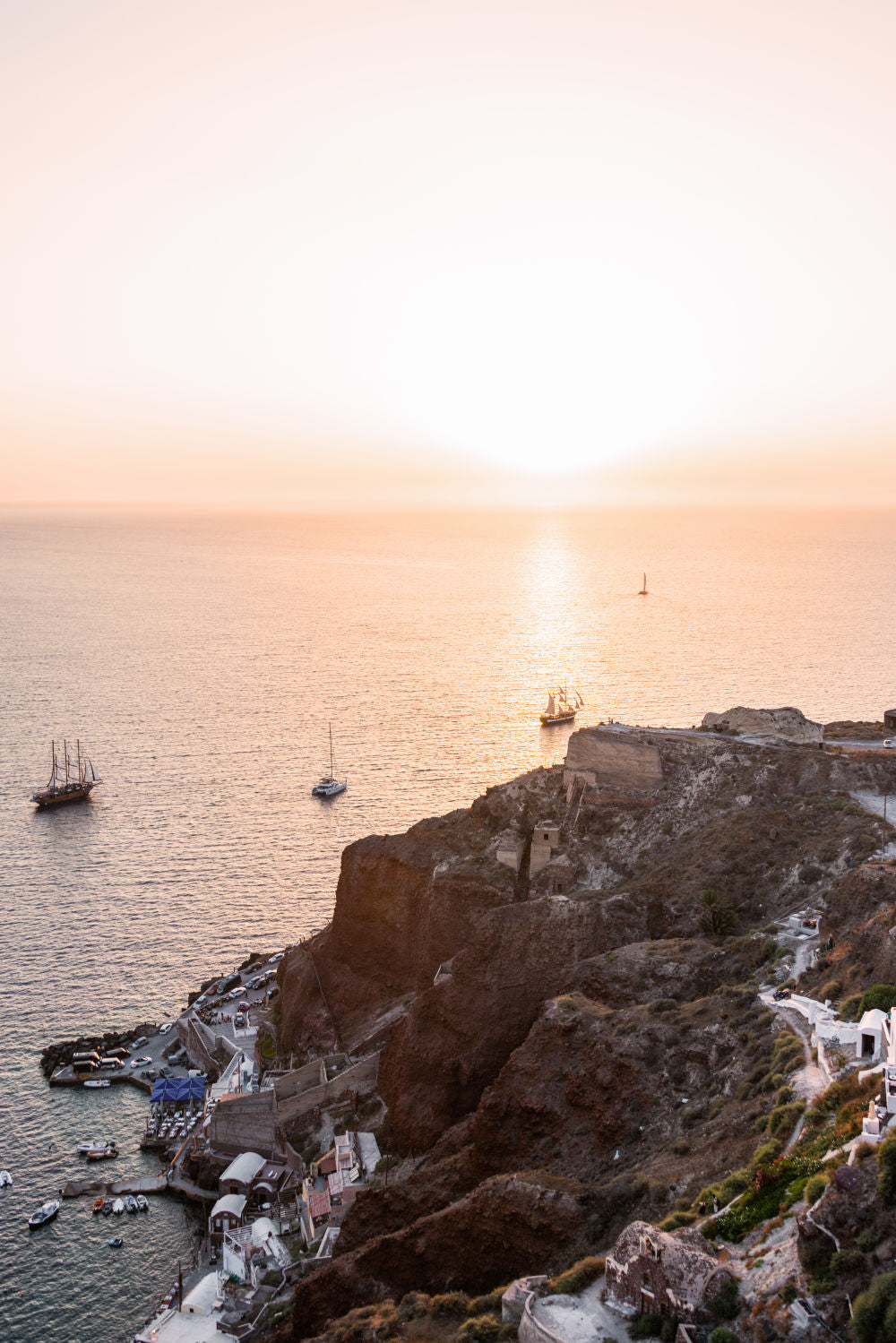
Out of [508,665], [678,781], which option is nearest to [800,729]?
[678,781]

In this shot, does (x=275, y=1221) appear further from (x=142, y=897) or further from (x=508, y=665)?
(x=508, y=665)

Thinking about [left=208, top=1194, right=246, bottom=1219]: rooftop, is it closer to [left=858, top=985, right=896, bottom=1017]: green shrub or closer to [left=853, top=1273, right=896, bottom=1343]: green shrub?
[left=858, top=985, right=896, bottom=1017]: green shrub

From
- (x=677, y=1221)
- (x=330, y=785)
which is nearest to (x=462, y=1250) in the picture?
(x=677, y=1221)

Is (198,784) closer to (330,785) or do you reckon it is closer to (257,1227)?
(330,785)

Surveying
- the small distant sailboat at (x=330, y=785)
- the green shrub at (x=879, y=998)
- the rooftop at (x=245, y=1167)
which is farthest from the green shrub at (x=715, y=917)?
the small distant sailboat at (x=330, y=785)

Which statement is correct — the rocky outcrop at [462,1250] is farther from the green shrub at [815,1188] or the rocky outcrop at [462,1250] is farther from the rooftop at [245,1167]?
the rooftop at [245,1167]
